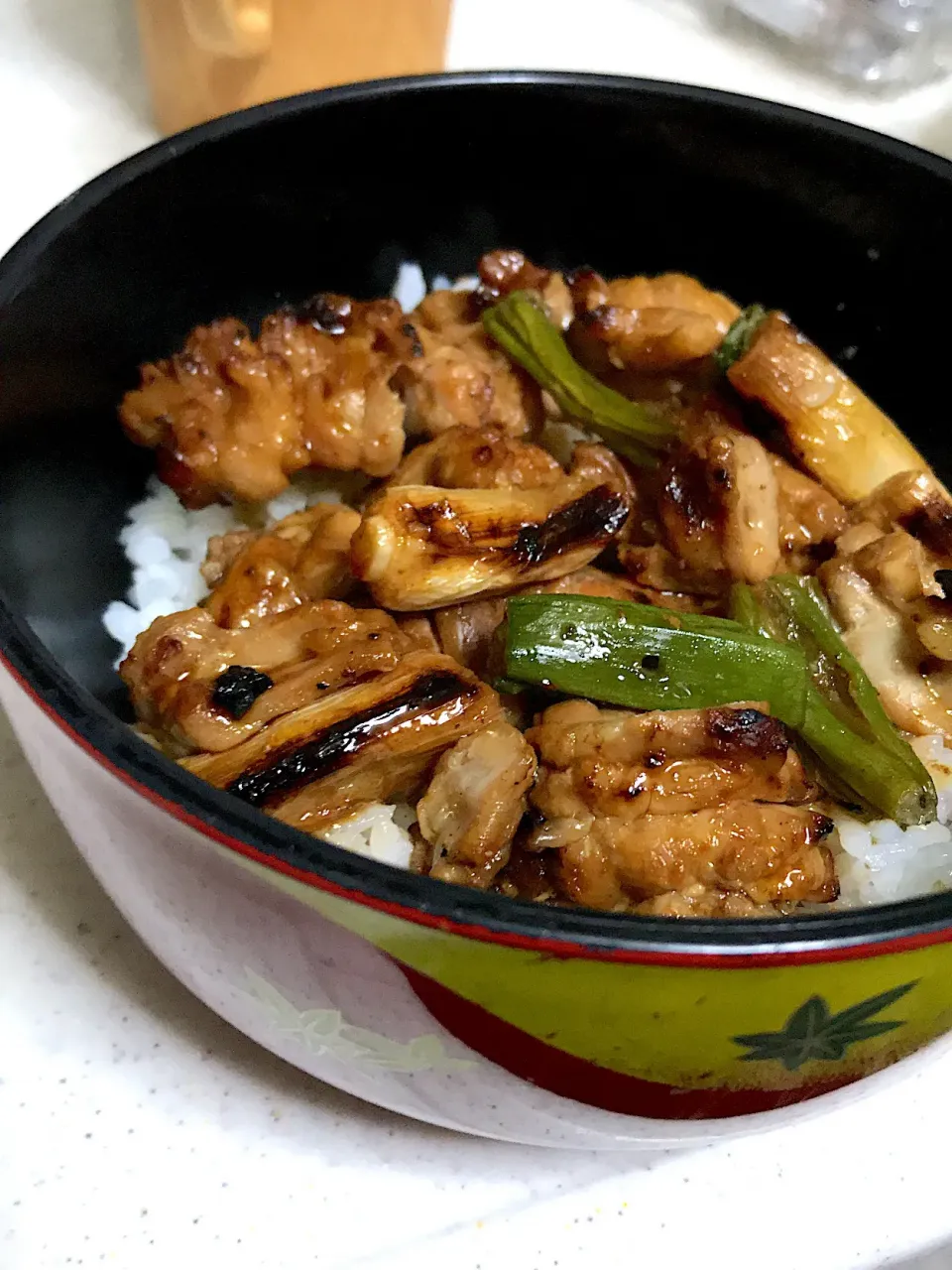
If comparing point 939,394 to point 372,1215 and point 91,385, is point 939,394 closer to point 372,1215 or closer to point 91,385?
point 91,385

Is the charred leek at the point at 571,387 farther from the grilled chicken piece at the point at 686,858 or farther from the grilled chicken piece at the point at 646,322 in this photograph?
the grilled chicken piece at the point at 686,858

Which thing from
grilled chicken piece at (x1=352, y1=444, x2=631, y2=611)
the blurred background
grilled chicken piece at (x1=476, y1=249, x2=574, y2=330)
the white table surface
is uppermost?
the blurred background

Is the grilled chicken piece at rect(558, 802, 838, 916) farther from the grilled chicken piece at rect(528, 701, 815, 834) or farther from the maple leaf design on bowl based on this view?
the maple leaf design on bowl

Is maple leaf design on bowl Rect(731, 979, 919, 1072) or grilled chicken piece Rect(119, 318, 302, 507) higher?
grilled chicken piece Rect(119, 318, 302, 507)

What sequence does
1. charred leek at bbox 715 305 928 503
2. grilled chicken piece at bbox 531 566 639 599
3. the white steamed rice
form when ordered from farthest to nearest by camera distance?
charred leek at bbox 715 305 928 503, grilled chicken piece at bbox 531 566 639 599, the white steamed rice

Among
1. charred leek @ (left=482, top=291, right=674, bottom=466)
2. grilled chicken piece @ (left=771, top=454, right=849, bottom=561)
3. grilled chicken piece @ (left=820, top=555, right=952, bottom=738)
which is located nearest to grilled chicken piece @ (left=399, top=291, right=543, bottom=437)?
charred leek @ (left=482, top=291, right=674, bottom=466)

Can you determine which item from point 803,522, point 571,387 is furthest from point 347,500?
point 803,522

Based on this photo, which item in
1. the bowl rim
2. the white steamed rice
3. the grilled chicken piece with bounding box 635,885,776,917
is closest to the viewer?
the bowl rim

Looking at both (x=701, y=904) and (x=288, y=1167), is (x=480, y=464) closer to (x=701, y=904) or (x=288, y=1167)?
(x=701, y=904)
